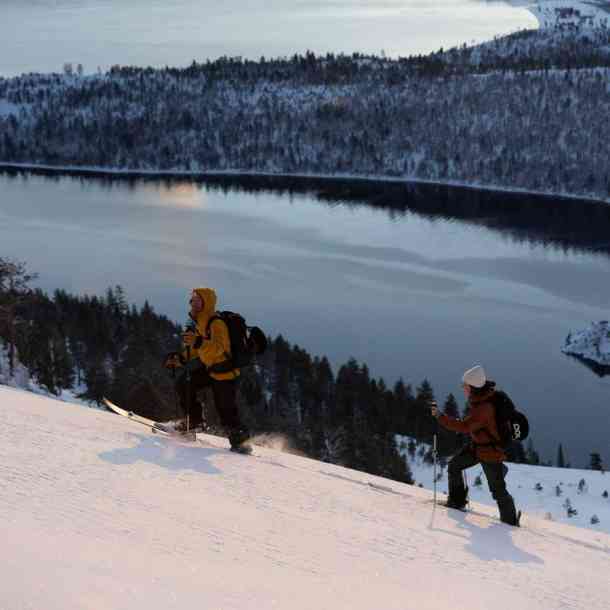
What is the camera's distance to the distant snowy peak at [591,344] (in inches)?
2576

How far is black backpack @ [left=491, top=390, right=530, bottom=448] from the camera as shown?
25.0ft

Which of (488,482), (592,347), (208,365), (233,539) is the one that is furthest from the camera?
(592,347)

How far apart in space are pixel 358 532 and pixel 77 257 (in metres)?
102

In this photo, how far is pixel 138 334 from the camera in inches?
2491

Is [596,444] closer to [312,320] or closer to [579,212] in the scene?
[312,320]

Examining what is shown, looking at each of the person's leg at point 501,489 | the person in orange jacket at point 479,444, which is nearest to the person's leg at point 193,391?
the person in orange jacket at point 479,444

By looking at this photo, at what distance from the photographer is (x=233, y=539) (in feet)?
19.6

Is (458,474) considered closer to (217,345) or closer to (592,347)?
(217,345)

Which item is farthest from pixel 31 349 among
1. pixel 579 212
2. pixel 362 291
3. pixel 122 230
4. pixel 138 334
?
pixel 579 212

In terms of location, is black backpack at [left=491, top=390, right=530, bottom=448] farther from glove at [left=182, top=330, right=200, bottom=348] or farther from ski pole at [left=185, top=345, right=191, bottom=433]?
ski pole at [left=185, top=345, right=191, bottom=433]

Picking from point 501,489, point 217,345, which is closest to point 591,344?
point 501,489

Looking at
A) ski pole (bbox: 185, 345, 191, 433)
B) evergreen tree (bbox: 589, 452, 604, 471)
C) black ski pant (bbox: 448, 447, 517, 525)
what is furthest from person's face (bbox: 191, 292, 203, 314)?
evergreen tree (bbox: 589, 452, 604, 471)

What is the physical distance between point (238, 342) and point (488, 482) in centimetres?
269

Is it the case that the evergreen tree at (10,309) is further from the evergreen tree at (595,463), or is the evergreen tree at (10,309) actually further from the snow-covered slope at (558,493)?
the evergreen tree at (595,463)
